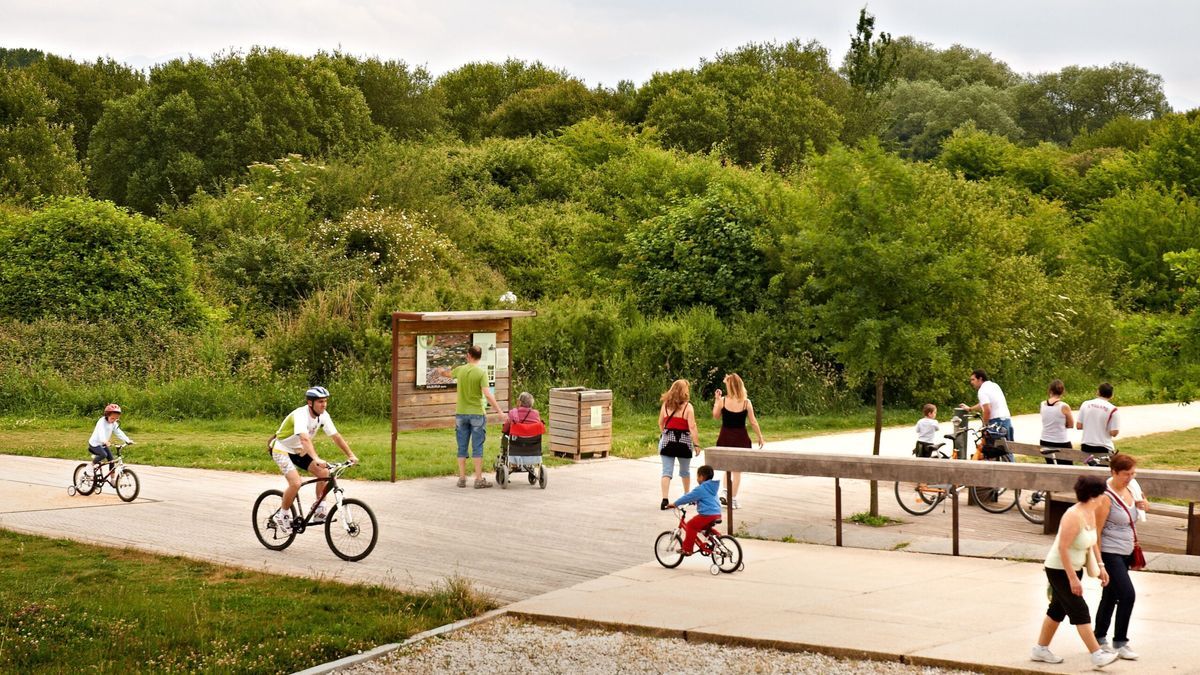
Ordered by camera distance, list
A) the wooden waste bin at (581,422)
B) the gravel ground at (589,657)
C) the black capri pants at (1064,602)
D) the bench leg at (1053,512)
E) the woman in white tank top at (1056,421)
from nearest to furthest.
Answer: the black capri pants at (1064,602) → the gravel ground at (589,657) → the bench leg at (1053,512) → the woman in white tank top at (1056,421) → the wooden waste bin at (581,422)

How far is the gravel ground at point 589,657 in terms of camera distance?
906 centimetres

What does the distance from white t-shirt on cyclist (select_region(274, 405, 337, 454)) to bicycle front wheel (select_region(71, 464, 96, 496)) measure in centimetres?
466

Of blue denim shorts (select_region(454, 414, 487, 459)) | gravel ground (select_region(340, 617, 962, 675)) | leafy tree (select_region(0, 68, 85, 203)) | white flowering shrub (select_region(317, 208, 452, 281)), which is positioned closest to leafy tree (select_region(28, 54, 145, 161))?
leafy tree (select_region(0, 68, 85, 203))

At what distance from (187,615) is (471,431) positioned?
7.70m

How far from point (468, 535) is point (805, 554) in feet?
12.0

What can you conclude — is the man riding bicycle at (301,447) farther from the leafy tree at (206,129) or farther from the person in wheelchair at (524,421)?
the leafy tree at (206,129)

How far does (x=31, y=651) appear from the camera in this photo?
9422mm

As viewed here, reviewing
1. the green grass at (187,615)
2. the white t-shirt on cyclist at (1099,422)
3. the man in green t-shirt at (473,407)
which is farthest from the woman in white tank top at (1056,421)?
the green grass at (187,615)

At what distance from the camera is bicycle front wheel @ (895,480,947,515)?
1575 cm

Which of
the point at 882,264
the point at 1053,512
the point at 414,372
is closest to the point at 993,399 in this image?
the point at 882,264

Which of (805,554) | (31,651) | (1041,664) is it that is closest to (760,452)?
(805,554)

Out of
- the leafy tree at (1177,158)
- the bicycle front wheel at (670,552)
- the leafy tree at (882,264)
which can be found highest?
the leafy tree at (1177,158)

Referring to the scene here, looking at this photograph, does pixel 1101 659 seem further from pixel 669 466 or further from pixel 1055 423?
pixel 1055 423

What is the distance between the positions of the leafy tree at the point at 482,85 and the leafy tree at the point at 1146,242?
39431 mm
